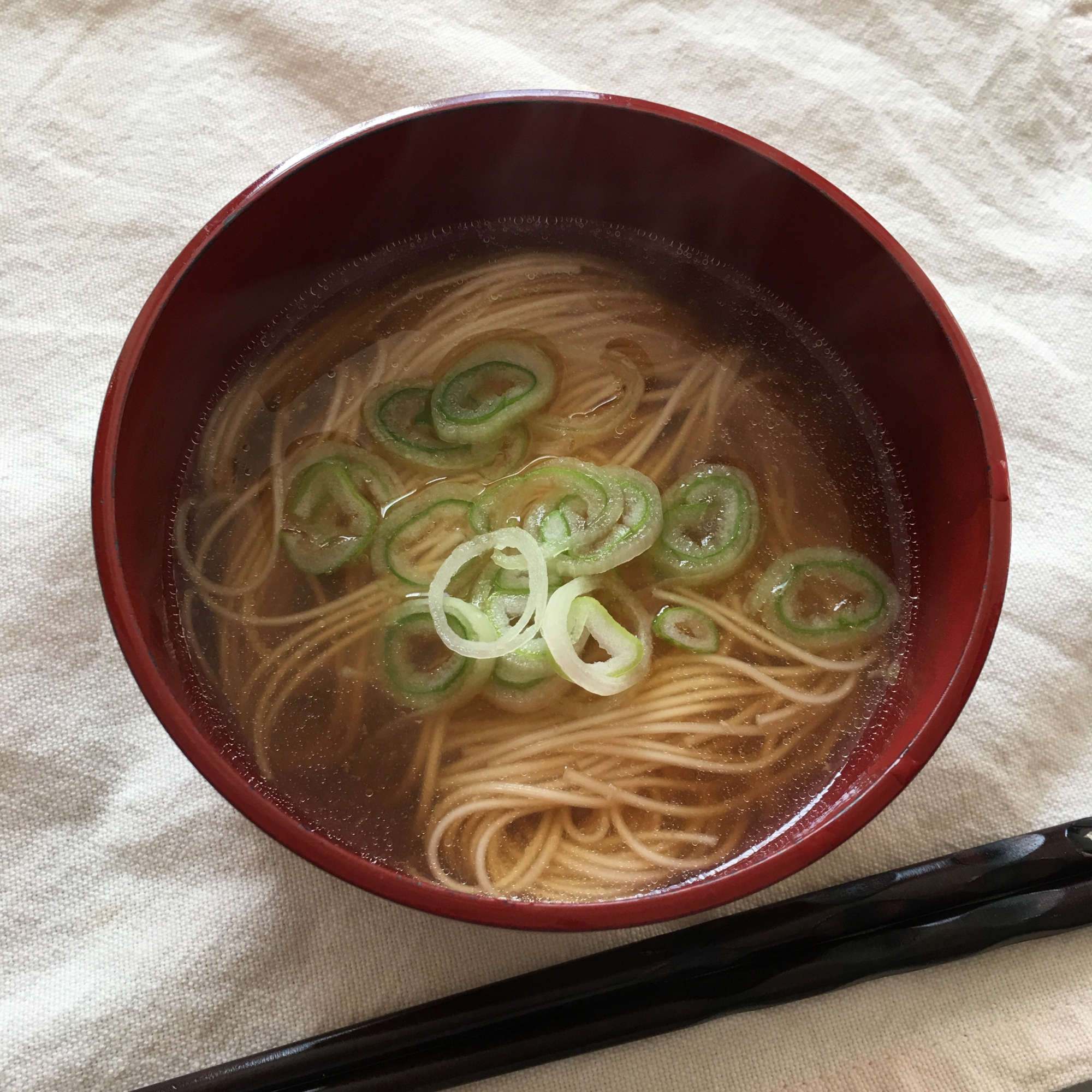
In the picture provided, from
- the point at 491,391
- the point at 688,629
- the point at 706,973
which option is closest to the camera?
the point at 706,973

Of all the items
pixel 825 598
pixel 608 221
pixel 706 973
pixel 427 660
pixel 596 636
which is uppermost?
pixel 608 221

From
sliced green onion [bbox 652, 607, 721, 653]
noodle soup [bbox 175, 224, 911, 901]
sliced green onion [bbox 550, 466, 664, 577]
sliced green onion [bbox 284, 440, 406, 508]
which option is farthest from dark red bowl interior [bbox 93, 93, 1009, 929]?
sliced green onion [bbox 550, 466, 664, 577]

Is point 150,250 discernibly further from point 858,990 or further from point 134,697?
point 858,990

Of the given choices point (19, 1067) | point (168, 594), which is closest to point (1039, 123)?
point (168, 594)

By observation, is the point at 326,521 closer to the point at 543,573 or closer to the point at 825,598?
the point at 543,573

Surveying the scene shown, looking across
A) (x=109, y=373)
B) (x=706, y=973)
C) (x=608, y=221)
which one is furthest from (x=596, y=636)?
(x=109, y=373)

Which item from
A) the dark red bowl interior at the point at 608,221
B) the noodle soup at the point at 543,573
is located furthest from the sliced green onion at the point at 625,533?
the dark red bowl interior at the point at 608,221
